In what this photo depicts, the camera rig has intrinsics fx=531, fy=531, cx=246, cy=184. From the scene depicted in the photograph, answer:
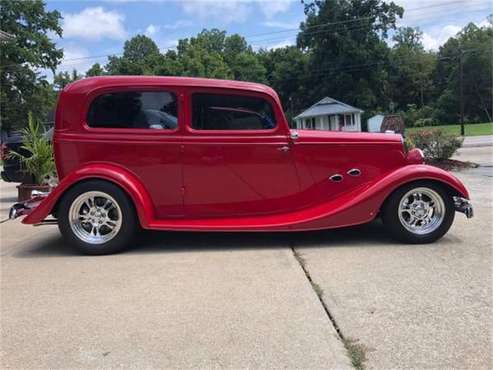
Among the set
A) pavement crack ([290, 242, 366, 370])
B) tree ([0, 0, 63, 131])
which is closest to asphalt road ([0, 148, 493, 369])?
pavement crack ([290, 242, 366, 370])

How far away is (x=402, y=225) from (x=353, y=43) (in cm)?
5940

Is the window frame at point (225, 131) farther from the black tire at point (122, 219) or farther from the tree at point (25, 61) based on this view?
the tree at point (25, 61)

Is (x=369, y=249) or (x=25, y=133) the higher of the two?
(x=25, y=133)

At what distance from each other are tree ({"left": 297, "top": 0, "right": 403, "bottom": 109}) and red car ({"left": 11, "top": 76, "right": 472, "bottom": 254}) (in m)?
57.0

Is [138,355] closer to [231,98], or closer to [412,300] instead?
[412,300]

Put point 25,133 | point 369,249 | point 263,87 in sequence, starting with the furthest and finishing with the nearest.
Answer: point 25,133 → point 263,87 → point 369,249

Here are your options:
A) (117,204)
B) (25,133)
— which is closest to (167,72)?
(25,133)

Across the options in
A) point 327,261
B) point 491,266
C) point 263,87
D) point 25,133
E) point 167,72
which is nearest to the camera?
point 491,266

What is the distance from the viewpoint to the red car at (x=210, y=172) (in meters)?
5.36

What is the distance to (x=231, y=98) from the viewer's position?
5.56 meters

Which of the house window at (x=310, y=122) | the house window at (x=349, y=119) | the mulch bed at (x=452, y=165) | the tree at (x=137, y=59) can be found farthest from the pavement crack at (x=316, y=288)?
the tree at (x=137, y=59)

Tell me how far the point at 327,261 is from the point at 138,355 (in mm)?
2289

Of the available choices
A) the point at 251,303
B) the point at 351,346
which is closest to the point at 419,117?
the point at 251,303

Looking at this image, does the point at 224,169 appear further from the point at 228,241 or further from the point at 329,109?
the point at 329,109
